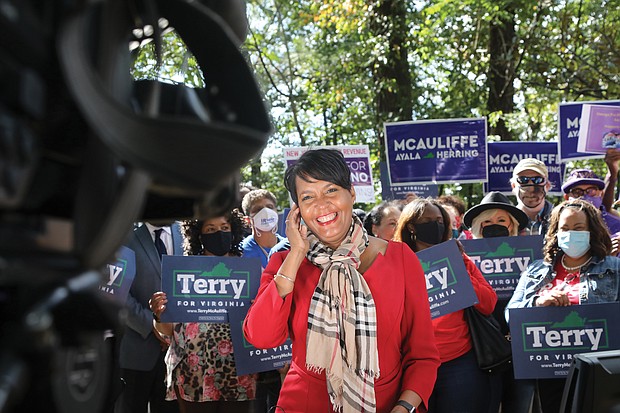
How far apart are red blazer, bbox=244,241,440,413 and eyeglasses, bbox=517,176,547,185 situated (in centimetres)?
497

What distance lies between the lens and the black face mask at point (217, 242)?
6211 millimetres

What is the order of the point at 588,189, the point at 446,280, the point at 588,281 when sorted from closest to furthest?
the point at 446,280, the point at 588,281, the point at 588,189

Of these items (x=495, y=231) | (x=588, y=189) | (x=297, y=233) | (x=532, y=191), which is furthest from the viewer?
(x=588, y=189)

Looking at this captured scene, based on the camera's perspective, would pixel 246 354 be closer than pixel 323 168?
No

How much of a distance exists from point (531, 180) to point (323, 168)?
5.16 metres

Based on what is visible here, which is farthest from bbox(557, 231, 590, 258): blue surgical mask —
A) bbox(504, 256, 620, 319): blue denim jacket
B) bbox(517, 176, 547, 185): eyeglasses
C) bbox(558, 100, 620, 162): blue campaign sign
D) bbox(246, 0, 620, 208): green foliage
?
bbox(246, 0, 620, 208): green foliage

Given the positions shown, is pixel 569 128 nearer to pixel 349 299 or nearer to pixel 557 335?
pixel 557 335

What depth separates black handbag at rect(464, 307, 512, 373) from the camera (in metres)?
5.67

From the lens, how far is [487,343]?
225 inches

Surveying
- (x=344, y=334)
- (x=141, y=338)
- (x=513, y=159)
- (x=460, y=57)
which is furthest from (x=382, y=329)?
(x=460, y=57)

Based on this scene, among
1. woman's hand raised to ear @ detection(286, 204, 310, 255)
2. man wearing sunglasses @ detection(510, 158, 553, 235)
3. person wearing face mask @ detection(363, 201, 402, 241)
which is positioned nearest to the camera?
woman's hand raised to ear @ detection(286, 204, 310, 255)

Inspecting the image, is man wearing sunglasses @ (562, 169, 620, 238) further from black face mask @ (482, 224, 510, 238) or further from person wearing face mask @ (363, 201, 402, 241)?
person wearing face mask @ (363, 201, 402, 241)

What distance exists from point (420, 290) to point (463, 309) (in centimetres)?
211

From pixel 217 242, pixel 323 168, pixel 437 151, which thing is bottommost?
pixel 437 151
